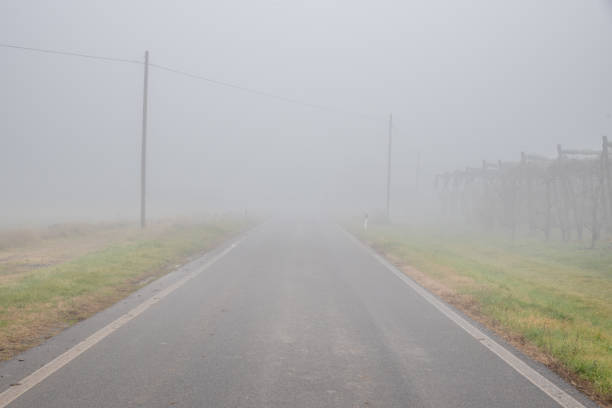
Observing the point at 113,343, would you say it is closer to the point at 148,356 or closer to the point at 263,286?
the point at 148,356

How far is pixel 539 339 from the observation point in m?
6.13

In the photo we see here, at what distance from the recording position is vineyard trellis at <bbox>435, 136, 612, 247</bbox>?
21.1 meters

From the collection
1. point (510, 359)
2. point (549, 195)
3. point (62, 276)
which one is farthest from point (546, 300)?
point (549, 195)

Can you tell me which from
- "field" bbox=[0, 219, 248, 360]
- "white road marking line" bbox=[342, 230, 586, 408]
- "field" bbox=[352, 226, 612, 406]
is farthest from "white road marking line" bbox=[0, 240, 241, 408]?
"field" bbox=[352, 226, 612, 406]

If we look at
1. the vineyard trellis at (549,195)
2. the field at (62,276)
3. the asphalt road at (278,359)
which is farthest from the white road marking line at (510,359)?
the vineyard trellis at (549,195)

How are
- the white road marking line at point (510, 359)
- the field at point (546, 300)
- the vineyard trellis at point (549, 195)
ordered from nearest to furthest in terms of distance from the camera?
1. the white road marking line at point (510, 359)
2. the field at point (546, 300)
3. the vineyard trellis at point (549, 195)

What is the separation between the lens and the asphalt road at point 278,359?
4.11m

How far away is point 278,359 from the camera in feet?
16.9

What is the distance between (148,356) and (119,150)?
508 feet

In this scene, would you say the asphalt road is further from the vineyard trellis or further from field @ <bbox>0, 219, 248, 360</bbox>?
the vineyard trellis

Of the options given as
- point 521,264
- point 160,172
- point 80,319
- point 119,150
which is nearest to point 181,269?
point 80,319

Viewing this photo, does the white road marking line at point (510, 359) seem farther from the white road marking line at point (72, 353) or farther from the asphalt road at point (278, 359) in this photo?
the white road marking line at point (72, 353)

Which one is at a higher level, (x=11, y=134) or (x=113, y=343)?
(x=11, y=134)

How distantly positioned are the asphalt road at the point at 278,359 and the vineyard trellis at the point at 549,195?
1563cm
